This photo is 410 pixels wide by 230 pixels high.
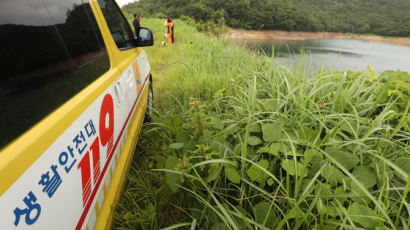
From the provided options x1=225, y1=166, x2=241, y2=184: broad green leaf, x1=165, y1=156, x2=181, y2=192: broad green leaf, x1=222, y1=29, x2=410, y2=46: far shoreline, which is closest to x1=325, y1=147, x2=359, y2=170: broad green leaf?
x1=225, y1=166, x2=241, y2=184: broad green leaf

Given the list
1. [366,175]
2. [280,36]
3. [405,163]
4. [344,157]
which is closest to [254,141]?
[344,157]

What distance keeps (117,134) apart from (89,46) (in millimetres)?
530

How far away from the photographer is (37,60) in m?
0.62

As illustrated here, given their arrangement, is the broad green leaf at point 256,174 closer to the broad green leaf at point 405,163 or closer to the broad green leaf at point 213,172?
the broad green leaf at point 213,172

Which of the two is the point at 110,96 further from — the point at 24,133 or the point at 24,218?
the point at 24,218

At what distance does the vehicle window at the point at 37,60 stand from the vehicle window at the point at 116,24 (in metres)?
0.47

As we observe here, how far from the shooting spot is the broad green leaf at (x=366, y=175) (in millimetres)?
897

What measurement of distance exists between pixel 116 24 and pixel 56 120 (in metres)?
1.31

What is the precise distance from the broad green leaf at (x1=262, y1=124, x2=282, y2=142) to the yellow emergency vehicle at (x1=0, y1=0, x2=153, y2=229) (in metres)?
0.92

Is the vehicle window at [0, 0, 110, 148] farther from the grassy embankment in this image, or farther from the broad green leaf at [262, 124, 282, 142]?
the broad green leaf at [262, 124, 282, 142]

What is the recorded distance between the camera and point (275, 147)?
1.06m

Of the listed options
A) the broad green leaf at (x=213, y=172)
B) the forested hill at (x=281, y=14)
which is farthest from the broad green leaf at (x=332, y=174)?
the forested hill at (x=281, y=14)

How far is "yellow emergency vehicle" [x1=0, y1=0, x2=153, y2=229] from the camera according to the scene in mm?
458

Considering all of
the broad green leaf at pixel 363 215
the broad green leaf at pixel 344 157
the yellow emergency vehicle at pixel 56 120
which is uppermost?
the yellow emergency vehicle at pixel 56 120
